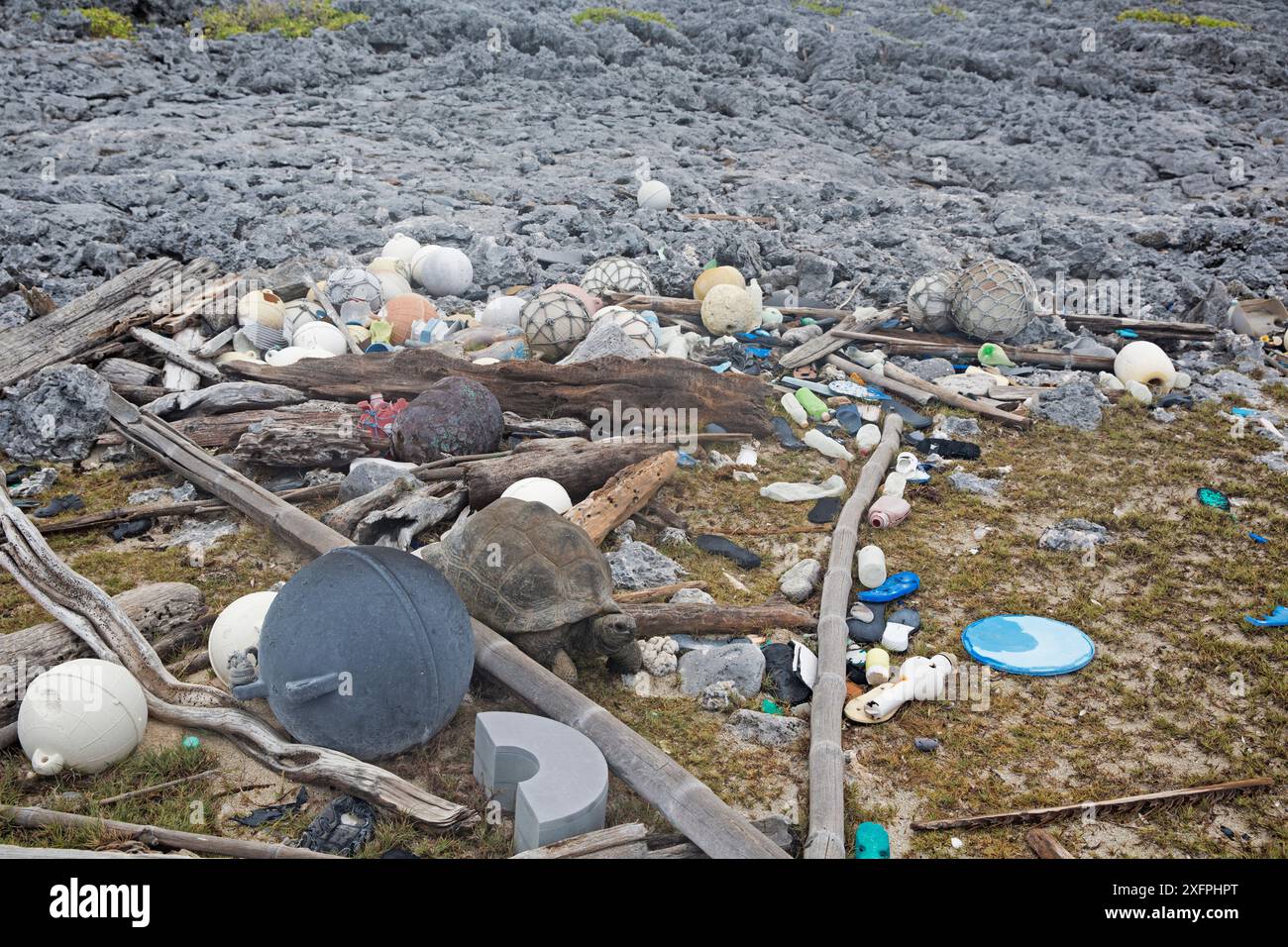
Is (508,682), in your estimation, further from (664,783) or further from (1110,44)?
(1110,44)

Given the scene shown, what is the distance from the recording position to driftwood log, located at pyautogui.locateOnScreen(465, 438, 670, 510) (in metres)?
6.46

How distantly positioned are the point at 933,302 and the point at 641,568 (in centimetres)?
578

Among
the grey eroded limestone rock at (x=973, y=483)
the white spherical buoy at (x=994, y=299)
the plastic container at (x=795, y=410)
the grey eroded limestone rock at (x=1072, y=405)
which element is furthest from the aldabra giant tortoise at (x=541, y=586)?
the white spherical buoy at (x=994, y=299)

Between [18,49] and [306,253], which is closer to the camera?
[306,253]

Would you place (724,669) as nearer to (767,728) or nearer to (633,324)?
(767,728)

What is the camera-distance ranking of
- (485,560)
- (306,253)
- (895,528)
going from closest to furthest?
(485,560) < (895,528) < (306,253)

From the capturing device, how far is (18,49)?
17.7 m

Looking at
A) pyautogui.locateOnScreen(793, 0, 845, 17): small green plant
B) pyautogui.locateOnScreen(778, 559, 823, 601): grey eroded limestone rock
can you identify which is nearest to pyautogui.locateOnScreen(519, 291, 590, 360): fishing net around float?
pyautogui.locateOnScreen(778, 559, 823, 601): grey eroded limestone rock

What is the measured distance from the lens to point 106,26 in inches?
750

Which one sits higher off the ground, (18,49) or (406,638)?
(18,49)

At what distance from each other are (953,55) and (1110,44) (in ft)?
13.4

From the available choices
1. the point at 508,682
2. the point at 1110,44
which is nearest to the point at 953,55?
the point at 1110,44

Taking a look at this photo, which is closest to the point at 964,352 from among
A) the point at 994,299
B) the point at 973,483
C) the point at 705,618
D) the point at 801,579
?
the point at 994,299

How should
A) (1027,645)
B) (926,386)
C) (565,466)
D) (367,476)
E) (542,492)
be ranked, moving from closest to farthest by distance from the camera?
(1027,645), (542,492), (367,476), (565,466), (926,386)
